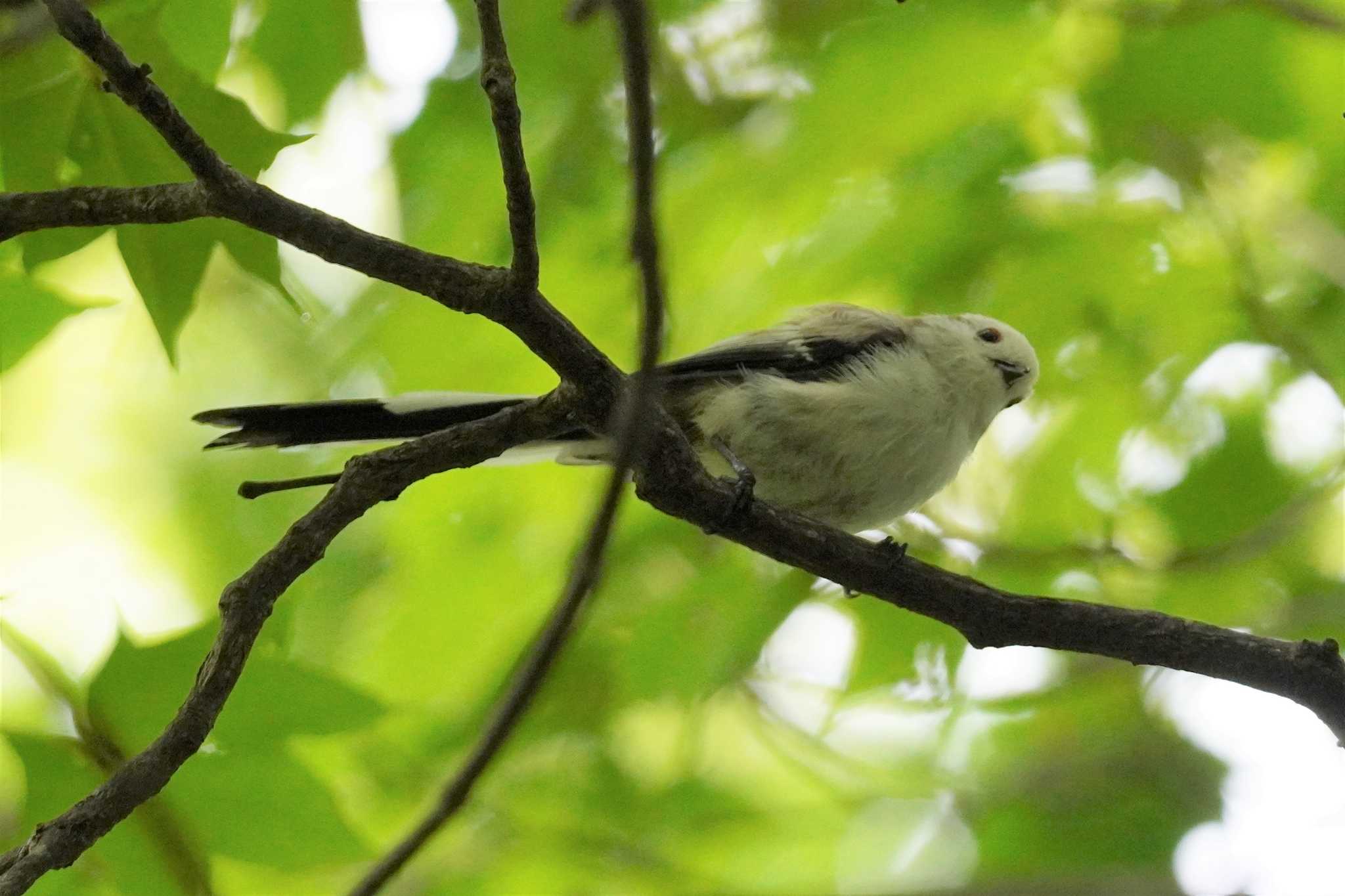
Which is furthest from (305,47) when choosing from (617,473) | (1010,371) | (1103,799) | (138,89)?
(1103,799)

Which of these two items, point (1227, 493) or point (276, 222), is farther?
point (1227, 493)

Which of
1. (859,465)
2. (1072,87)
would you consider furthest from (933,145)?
(859,465)

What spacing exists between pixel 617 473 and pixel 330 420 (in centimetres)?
168

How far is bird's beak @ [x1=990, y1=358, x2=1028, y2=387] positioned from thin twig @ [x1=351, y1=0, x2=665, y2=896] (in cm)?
277

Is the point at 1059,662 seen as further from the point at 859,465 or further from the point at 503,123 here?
the point at 503,123

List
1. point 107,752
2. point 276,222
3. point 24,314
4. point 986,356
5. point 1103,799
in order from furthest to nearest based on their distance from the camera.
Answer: point 1103,799
point 986,356
point 24,314
point 107,752
point 276,222

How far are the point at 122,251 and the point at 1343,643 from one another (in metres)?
3.82

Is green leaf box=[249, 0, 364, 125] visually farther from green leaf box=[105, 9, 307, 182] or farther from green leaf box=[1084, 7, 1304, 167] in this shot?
green leaf box=[1084, 7, 1304, 167]

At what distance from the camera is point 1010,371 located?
436 cm

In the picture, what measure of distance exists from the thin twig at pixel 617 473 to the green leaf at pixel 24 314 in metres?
1.41

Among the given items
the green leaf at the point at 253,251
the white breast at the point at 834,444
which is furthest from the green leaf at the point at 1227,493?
the green leaf at the point at 253,251

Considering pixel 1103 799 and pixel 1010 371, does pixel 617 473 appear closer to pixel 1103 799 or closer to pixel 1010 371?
pixel 1010 371

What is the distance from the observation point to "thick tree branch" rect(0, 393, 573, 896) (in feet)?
6.30

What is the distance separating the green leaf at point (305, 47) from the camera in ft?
10.4
